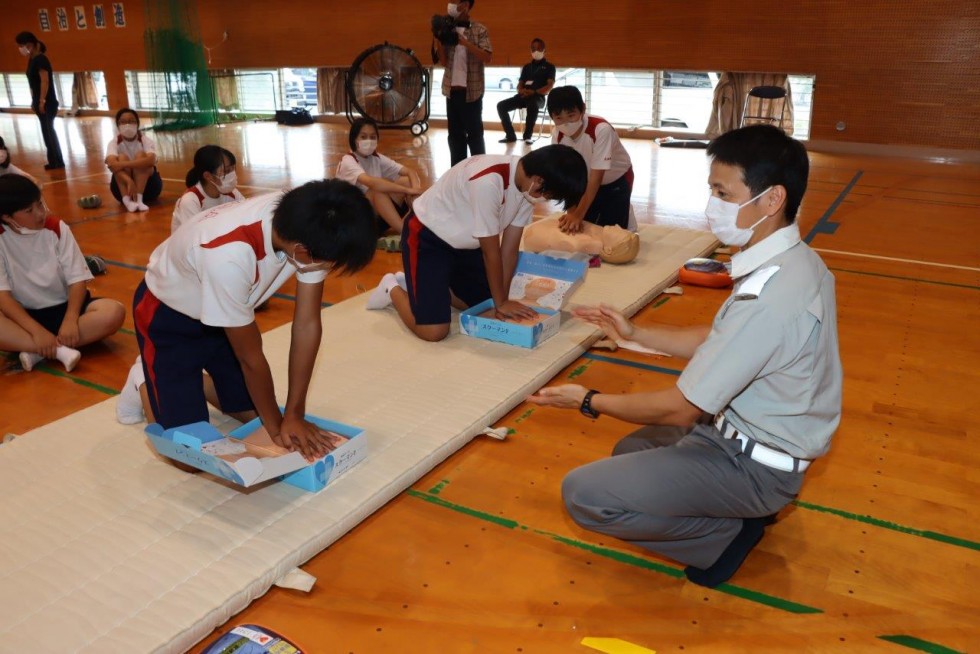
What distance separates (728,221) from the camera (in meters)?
1.72

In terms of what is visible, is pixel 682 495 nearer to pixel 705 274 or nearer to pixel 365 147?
pixel 705 274

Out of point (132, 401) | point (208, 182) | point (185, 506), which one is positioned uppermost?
point (208, 182)

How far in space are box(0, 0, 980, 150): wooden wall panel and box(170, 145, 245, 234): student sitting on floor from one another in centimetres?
674

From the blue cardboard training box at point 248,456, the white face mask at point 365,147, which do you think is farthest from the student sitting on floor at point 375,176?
the blue cardboard training box at point 248,456

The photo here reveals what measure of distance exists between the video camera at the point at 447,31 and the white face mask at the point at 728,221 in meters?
5.17

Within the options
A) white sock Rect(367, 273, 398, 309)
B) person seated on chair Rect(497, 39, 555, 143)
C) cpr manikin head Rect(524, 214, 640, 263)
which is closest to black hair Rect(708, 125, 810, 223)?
white sock Rect(367, 273, 398, 309)

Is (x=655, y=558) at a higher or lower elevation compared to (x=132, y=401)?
lower

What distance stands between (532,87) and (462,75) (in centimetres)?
249

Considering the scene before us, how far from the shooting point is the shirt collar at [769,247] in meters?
1.67

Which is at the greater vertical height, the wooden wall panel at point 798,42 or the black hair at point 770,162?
the wooden wall panel at point 798,42

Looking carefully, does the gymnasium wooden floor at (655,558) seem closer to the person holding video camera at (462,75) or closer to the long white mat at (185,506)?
the long white mat at (185,506)

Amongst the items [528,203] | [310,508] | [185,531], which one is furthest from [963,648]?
[528,203]

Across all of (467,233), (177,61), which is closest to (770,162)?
(467,233)

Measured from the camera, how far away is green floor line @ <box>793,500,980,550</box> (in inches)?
77.1
